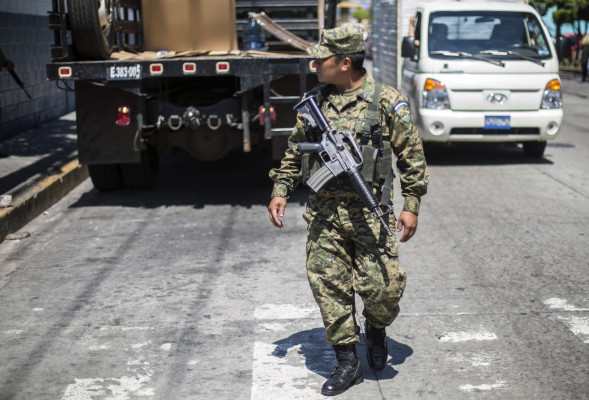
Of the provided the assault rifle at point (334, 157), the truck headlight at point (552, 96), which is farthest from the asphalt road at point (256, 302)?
the truck headlight at point (552, 96)

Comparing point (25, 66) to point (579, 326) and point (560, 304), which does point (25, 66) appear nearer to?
point (560, 304)

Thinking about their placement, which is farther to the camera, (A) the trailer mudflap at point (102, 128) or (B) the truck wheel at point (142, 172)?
(B) the truck wheel at point (142, 172)

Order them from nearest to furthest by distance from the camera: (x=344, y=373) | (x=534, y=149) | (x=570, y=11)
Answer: (x=344, y=373)
(x=534, y=149)
(x=570, y=11)

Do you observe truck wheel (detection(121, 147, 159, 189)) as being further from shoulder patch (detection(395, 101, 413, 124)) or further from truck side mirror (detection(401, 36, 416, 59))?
shoulder patch (detection(395, 101, 413, 124))

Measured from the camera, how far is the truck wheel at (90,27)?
8211 mm

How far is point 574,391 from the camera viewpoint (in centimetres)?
429

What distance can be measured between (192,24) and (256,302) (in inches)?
190

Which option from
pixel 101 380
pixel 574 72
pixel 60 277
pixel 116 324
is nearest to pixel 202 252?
pixel 60 277

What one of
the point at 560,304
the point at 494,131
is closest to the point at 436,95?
the point at 494,131

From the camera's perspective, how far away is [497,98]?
1112 cm

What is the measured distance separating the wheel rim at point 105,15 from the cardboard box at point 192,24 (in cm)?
91

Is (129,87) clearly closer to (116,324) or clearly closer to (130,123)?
(130,123)

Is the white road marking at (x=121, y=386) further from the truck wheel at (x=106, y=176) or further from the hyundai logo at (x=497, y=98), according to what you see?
the hyundai logo at (x=497, y=98)

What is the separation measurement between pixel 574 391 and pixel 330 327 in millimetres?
1214
